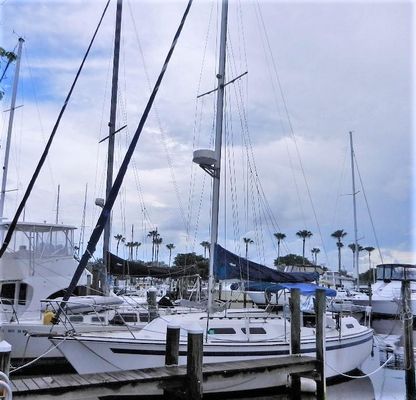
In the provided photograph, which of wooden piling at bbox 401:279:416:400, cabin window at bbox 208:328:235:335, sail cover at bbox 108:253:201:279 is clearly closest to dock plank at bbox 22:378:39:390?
cabin window at bbox 208:328:235:335

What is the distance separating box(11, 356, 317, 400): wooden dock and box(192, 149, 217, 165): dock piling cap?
→ 5.34 metres

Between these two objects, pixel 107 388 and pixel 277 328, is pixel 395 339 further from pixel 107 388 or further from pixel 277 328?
pixel 107 388

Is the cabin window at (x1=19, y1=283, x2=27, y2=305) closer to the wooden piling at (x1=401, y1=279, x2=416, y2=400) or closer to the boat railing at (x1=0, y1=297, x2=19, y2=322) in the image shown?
the boat railing at (x1=0, y1=297, x2=19, y2=322)

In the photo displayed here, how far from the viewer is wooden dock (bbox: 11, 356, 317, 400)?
726 centimetres

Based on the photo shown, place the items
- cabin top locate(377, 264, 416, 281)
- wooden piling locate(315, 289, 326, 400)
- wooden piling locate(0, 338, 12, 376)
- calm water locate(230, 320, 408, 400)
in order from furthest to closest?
cabin top locate(377, 264, 416, 281), calm water locate(230, 320, 408, 400), wooden piling locate(315, 289, 326, 400), wooden piling locate(0, 338, 12, 376)

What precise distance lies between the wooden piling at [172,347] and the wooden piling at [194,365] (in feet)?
3.22

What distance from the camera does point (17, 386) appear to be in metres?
7.35

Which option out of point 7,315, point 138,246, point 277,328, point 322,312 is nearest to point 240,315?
point 277,328

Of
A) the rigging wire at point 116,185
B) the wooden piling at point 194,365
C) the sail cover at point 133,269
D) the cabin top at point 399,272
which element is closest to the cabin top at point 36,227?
the sail cover at point 133,269

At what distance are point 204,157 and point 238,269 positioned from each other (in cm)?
312

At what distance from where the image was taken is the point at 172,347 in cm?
911

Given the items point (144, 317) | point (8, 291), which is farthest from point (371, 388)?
point (8, 291)

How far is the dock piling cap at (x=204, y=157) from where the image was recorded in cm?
1258

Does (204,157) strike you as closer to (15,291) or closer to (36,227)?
(36,227)
